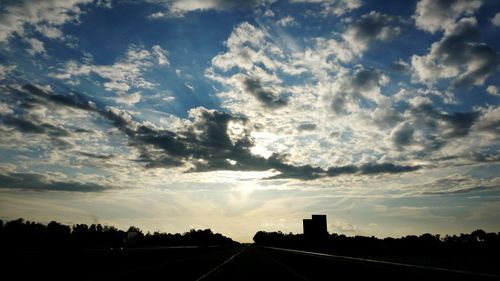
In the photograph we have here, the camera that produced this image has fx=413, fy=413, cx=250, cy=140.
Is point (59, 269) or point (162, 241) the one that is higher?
point (162, 241)

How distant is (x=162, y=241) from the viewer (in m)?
148

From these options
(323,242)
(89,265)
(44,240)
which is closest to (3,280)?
(89,265)

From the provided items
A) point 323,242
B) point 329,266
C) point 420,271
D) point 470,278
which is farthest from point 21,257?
point 323,242

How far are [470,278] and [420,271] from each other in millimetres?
3081

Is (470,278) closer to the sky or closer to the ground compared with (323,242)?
closer to the ground

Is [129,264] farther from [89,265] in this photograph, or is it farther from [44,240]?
[44,240]

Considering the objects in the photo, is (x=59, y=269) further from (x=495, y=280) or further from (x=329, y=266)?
(x=495, y=280)

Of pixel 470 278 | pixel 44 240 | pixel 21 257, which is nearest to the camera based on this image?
pixel 470 278

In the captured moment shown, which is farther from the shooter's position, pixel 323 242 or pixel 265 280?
pixel 323 242

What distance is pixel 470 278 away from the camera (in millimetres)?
10758

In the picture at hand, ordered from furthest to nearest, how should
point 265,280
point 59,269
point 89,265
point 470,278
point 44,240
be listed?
point 44,240, point 89,265, point 59,269, point 265,280, point 470,278

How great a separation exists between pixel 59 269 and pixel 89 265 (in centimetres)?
448

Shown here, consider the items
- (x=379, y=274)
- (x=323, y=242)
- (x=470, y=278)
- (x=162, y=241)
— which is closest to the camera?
(x=470, y=278)

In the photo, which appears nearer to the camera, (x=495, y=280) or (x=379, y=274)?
(x=495, y=280)
